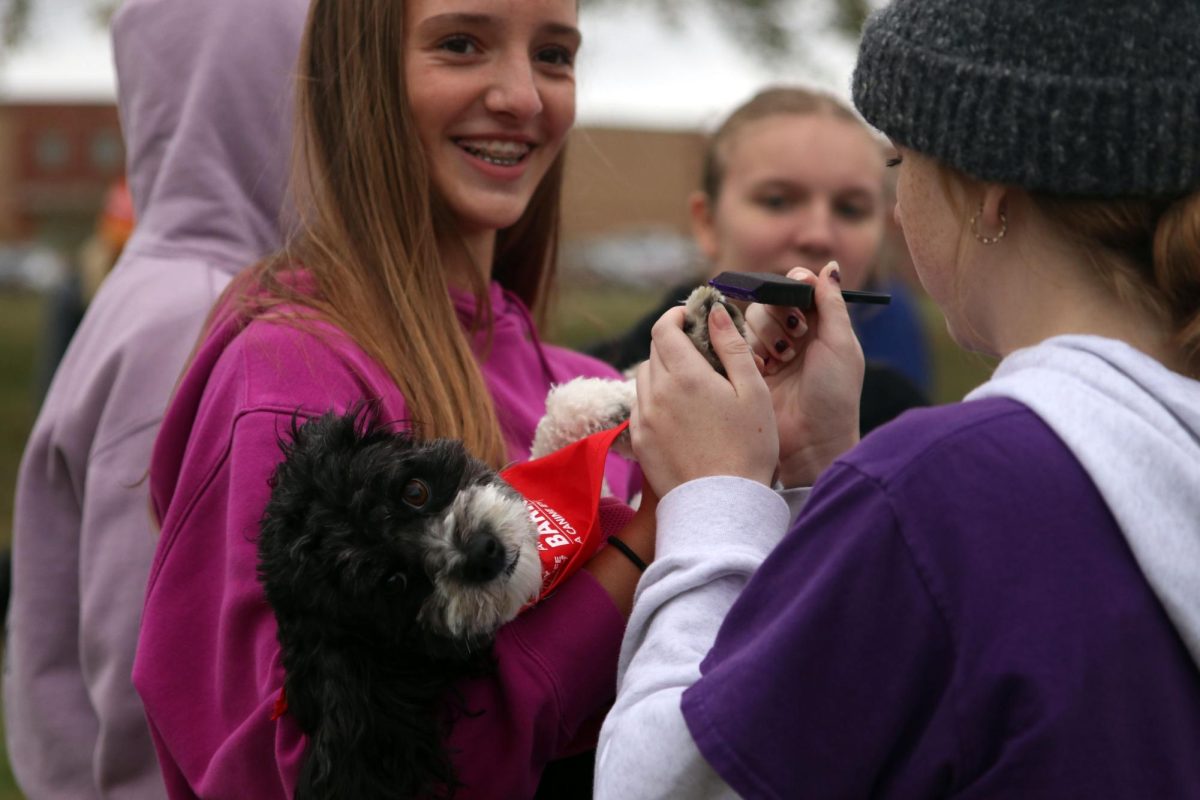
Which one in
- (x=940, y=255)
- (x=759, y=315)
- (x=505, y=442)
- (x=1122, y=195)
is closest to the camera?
(x=1122, y=195)

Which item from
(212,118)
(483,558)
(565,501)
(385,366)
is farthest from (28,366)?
(483,558)

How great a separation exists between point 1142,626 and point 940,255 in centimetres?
56

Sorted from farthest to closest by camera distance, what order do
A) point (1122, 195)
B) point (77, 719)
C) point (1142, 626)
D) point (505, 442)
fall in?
point (77, 719) < point (505, 442) < point (1122, 195) < point (1142, 626)

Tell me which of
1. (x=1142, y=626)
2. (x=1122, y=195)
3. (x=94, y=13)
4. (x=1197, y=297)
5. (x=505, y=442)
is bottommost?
(x=94, y=13)

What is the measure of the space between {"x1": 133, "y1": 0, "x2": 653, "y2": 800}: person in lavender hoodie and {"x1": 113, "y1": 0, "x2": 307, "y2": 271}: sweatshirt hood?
705mm

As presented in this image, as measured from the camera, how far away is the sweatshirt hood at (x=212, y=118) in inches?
125

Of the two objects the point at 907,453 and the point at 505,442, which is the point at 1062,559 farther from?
the point at 505,442

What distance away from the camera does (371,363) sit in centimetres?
221

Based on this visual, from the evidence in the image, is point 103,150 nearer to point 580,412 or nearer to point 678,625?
point 580,412

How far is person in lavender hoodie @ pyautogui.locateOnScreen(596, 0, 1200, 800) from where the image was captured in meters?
1.42

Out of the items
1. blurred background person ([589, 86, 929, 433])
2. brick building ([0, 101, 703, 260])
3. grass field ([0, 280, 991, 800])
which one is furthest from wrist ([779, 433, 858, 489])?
brick building ([0, 101, 703, 260])

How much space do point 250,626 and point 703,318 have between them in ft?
2.75

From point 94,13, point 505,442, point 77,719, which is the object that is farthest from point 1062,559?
point 94,13

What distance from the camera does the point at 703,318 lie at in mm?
2031
